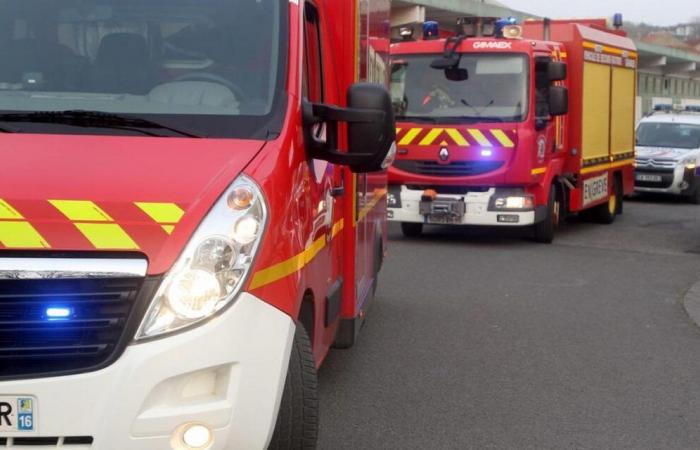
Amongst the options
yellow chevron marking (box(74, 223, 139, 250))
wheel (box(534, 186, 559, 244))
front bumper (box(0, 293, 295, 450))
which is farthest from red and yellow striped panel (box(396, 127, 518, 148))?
yellow chevron marking (box(74, 223, 139, 250))

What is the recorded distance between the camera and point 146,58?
4.48m

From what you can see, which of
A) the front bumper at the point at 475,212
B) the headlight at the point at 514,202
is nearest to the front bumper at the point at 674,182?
the front bumper at the point at 475,212

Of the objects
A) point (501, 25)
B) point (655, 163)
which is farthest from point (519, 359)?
point (655, 163)

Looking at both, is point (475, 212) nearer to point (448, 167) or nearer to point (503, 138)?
point (448, 167)

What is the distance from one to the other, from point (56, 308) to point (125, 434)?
46cm

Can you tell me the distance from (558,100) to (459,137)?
128cm

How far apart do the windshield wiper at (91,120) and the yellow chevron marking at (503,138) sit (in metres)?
8.98

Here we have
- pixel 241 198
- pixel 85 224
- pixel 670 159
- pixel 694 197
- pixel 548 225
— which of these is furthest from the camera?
pixel 694 197

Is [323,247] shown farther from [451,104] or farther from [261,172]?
[451,104]

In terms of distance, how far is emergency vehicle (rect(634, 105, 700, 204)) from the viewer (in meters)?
20.5

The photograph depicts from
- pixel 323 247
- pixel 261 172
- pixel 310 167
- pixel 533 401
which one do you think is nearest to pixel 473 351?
pixel 533 401

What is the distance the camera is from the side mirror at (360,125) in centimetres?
427

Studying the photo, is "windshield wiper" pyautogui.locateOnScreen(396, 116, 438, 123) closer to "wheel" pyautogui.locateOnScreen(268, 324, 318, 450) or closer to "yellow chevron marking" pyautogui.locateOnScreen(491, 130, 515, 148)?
"yellow chevron marking" pyautogui.locateOnScreen(491, 130, 515, 148)

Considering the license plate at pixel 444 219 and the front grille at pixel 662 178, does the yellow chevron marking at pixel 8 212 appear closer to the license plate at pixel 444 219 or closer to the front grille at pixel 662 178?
the license plate at pixel 444 219
